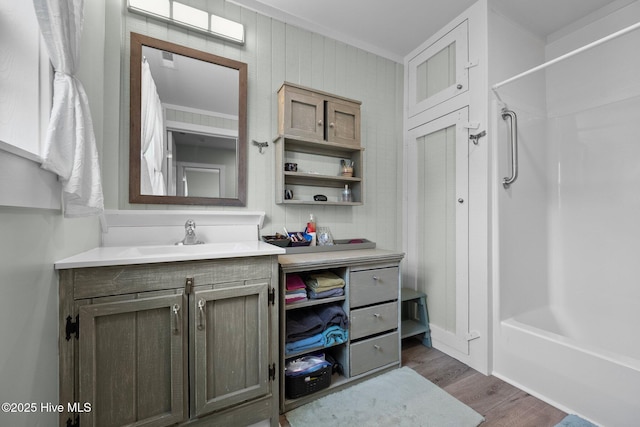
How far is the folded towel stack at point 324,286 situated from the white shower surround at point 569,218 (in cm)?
109

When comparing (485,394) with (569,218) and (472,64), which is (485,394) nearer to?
(569,218)

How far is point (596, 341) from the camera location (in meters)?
1.82

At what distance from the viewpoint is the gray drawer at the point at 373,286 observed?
1594 millimetres

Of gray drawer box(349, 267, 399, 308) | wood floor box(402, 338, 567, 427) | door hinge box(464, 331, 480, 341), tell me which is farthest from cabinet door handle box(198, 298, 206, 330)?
door hinge box(464, 331, 480, 341)

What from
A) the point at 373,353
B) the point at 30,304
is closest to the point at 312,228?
the point at 373,353

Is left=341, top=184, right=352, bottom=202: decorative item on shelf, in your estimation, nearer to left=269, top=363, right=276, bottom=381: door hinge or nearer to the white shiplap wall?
the white shiplap wall

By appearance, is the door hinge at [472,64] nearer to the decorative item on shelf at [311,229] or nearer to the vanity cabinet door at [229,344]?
the decorative item on shelf at [311,229]

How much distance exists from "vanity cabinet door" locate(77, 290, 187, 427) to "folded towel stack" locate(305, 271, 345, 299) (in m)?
0.69

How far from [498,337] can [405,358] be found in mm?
648

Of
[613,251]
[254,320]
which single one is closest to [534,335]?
[613,251]

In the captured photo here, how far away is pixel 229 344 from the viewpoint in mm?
1180

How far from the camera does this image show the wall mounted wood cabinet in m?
1.76

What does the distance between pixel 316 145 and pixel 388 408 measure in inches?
67.1

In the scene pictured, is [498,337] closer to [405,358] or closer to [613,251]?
[405,358]
